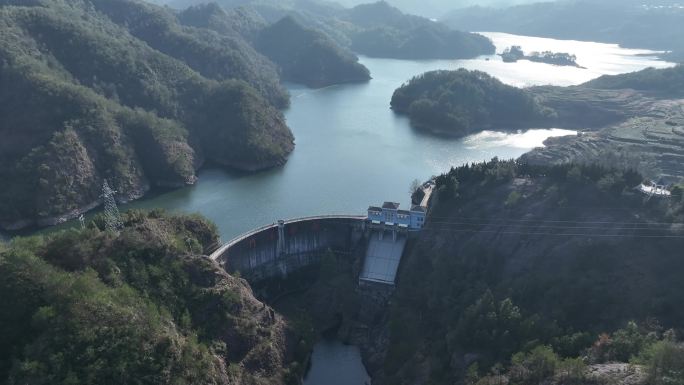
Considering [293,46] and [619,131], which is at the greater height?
[293,46]

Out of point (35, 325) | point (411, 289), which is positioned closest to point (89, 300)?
point (35, 325)

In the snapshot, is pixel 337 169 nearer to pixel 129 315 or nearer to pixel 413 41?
pixel 129 315

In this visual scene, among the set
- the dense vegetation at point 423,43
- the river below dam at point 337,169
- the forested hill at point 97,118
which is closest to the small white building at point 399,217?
the river below dam at point 337,169

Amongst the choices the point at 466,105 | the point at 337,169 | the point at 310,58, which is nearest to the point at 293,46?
the point at 310,58

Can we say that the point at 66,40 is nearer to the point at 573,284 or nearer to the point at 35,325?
the point at 35,325

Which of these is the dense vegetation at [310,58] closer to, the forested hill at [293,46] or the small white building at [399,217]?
the forested hill at [293,46]

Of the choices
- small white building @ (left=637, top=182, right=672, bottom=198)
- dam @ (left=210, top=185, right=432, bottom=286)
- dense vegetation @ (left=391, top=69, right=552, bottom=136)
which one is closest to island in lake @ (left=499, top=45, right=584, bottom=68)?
dense vegetation @ (left=391, top=69, right=552, bottom=136)
